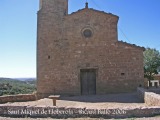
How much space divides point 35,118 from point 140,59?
11693 millimetres

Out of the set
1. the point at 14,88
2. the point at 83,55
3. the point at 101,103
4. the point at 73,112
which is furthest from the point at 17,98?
the point at 14,88

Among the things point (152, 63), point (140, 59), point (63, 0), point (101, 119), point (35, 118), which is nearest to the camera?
point (101, 119)

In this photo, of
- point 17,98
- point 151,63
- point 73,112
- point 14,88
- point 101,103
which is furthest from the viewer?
point 14,88

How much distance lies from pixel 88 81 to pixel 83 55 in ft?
6.86


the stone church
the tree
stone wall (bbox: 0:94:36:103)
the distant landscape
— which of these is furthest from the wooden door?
the distant landscape

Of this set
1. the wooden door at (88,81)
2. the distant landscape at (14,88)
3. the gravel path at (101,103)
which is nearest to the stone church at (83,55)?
the wooden door at (88,81)

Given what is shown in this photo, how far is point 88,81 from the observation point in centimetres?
2005

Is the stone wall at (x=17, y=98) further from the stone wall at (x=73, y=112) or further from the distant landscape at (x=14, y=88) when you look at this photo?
the distant landscape at (x=14, y=88)

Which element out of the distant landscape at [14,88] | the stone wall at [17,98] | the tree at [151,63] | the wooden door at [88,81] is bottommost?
the distant landscape at [14,88]

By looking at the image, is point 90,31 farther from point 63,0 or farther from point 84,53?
point 63,0

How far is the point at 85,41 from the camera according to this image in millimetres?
20156

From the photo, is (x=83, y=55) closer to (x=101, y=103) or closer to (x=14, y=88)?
(x=101, y=103)

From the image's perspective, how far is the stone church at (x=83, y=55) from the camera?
1955 centimetres

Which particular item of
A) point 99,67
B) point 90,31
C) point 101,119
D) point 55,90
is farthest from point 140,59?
point 101,119
